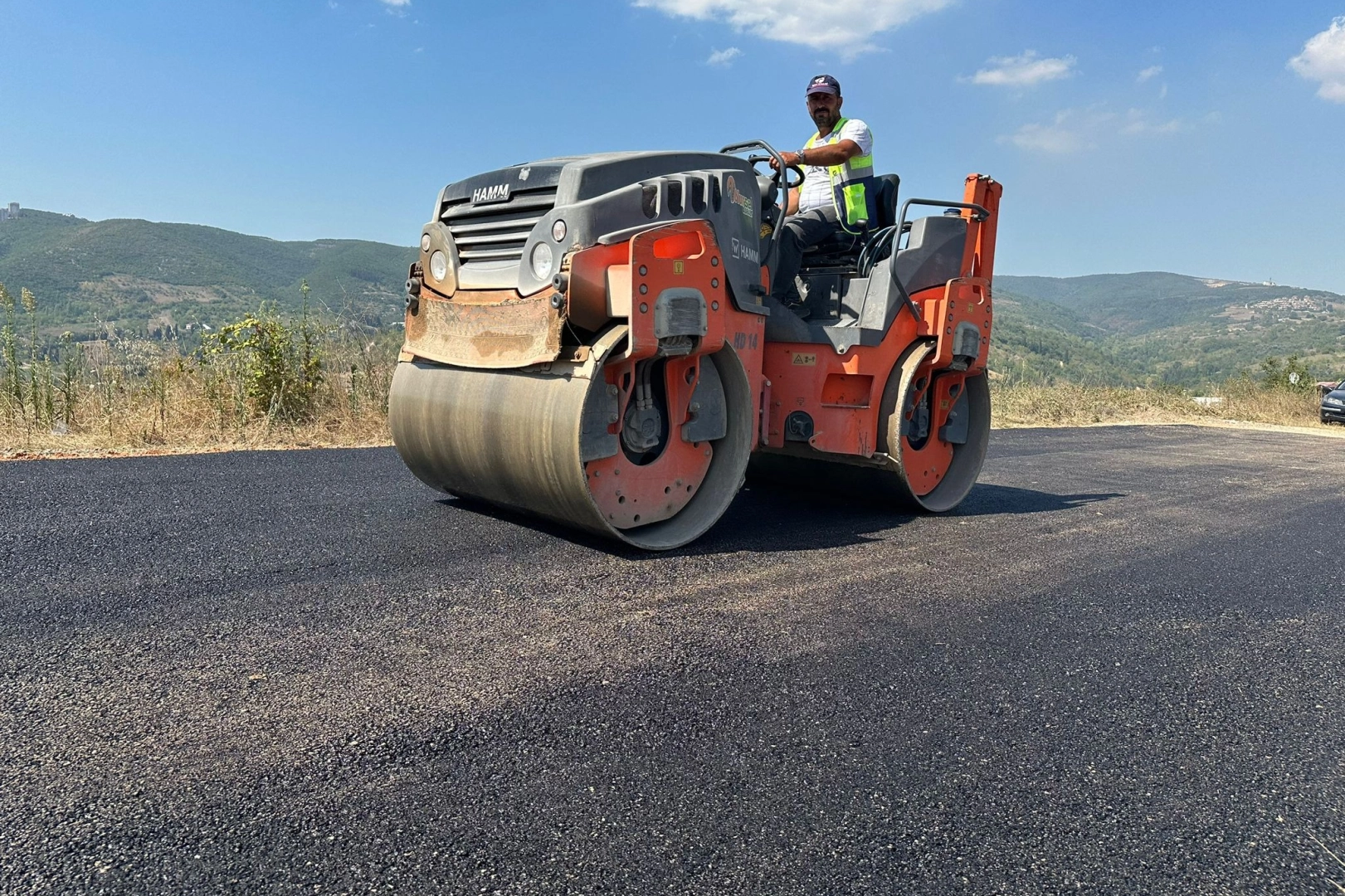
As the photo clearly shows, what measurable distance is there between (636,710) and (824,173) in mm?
4168

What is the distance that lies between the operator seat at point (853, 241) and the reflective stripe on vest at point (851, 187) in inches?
2.8

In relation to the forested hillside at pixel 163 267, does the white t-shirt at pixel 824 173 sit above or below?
below

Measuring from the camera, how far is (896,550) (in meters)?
4.83

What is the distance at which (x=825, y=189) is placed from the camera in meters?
5.88

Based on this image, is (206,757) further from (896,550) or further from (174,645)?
(896,550)

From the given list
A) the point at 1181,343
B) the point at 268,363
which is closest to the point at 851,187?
the point at 268,363

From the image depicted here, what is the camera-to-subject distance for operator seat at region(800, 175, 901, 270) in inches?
233

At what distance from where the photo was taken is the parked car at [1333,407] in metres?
20.3

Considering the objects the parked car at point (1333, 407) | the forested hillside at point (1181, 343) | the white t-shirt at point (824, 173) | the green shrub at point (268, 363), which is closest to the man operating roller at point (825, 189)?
the white t-shirt at point (824, 173)

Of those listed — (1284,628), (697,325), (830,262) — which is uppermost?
(830,262)

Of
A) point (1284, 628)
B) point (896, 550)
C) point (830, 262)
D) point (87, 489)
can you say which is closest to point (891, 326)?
point (830, 262)

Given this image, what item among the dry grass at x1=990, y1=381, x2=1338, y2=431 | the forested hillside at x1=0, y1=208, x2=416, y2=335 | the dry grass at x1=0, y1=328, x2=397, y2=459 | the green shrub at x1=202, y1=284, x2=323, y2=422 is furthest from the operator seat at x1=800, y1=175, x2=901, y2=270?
the forested hillside at x1=0, y1=208, x2=416, y2=335

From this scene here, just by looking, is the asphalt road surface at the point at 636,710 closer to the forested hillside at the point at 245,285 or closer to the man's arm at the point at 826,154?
the man's arm at the point at 826,154

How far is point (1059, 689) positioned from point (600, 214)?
8.85ft
